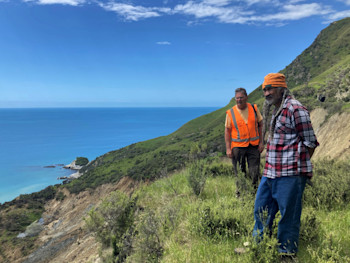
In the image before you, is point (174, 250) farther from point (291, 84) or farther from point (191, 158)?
point (291, 84)

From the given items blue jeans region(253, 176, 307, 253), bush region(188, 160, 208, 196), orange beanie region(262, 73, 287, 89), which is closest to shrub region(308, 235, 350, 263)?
blue jeans region(253, 176, 307, 253)

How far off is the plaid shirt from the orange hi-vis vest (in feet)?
4.85

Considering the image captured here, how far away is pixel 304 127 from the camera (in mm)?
2246

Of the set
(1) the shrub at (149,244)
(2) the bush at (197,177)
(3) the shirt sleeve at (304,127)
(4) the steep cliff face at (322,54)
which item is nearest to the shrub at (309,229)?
(3) the shirt sleeve at (304,127)

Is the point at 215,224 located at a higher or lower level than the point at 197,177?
lower

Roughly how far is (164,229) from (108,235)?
1378 mm

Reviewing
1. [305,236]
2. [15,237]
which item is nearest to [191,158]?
[305,236]

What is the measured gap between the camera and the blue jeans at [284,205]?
2.39 meters

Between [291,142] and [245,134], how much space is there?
164cm

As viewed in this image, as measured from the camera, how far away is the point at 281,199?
96.3 inches

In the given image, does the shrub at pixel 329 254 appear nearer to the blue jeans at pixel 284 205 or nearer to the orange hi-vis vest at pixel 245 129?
the blue jeans at pixel 284 205

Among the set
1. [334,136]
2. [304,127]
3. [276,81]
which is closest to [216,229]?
[304,127]

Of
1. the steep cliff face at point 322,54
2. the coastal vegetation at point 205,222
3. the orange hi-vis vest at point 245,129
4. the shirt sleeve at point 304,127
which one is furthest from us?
the steep cliff face at point 322,54

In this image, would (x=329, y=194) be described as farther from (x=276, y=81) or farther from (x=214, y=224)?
(x=276, y=81)
